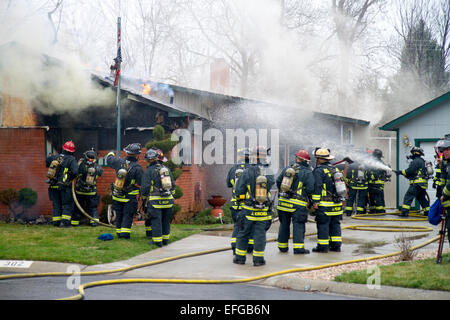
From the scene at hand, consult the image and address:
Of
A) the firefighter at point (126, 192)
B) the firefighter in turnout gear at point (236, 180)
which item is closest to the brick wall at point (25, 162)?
the firefighter at point (126, 192)

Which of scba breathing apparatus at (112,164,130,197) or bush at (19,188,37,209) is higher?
scba breathing apparatus at (112,164,130,197)

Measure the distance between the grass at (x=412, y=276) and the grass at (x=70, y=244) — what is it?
3.72 m

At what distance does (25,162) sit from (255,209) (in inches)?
305

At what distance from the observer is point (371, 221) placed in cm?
1384

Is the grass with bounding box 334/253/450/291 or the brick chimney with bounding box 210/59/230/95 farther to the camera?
the brick chimney with bounding box 210/59/230/95

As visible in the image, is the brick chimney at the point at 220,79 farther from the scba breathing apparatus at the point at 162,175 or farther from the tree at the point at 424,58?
the tree at the point at 424,58

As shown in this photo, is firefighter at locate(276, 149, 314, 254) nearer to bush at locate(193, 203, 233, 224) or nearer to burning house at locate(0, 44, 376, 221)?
bush at locate(193, 203, 233, 224)

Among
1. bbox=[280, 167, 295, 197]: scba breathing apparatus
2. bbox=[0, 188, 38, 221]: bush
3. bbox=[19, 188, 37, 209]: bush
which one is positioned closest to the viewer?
bbox=[280, 167, 295, 197]: scba breathing apparatus

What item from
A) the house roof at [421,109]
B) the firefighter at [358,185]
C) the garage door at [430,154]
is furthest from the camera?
the garage door at [430,154]

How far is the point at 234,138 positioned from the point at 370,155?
4.17 m

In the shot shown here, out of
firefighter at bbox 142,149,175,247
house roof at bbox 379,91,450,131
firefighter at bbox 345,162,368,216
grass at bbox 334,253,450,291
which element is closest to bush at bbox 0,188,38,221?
firefighter at bbox 142,149,175,247

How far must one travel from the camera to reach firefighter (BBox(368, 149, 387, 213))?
1527cm

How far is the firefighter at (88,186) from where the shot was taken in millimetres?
12102

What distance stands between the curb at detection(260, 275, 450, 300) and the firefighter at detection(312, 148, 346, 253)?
2239mm
